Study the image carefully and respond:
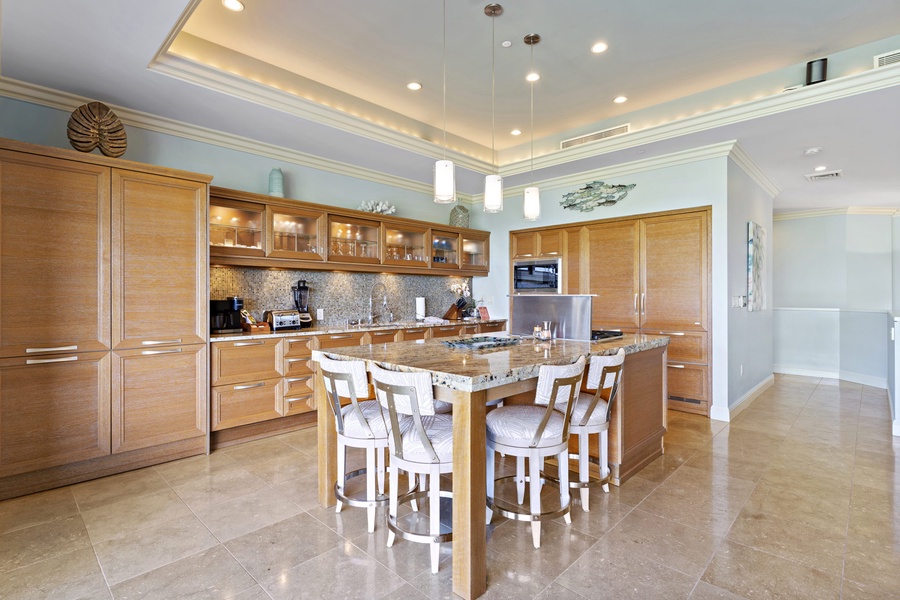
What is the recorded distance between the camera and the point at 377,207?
5.23m

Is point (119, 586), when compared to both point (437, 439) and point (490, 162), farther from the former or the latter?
point (490, 162)

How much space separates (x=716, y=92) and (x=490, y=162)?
249 cm

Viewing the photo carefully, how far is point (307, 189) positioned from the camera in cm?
474

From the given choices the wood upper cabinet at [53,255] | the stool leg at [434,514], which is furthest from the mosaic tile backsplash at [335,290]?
the stool leg at [434,514]

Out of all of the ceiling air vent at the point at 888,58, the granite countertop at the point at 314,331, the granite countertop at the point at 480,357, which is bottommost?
the granite countertop at the point at 480,357

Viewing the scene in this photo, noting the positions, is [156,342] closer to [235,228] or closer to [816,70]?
[235,228]

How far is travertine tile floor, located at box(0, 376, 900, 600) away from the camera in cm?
185

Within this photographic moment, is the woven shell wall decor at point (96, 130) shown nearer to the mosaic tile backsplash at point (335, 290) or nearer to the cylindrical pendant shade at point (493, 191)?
the mosaic tile backsplash at point (335, 290)

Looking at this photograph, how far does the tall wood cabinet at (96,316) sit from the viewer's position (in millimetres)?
2682

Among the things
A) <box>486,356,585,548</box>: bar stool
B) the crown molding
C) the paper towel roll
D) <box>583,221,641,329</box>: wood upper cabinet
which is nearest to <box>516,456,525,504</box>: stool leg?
<box>486,356,585,548</box>: bar stool

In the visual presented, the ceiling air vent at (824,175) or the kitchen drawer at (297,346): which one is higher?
the ceiling air vent at (824,175)

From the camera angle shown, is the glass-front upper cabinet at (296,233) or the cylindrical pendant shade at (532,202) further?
the glass-front upper cabinet at (296,233)

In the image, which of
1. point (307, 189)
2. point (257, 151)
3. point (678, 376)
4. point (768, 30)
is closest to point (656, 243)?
point (678, 376)

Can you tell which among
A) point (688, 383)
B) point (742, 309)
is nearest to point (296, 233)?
point (688, 383)
